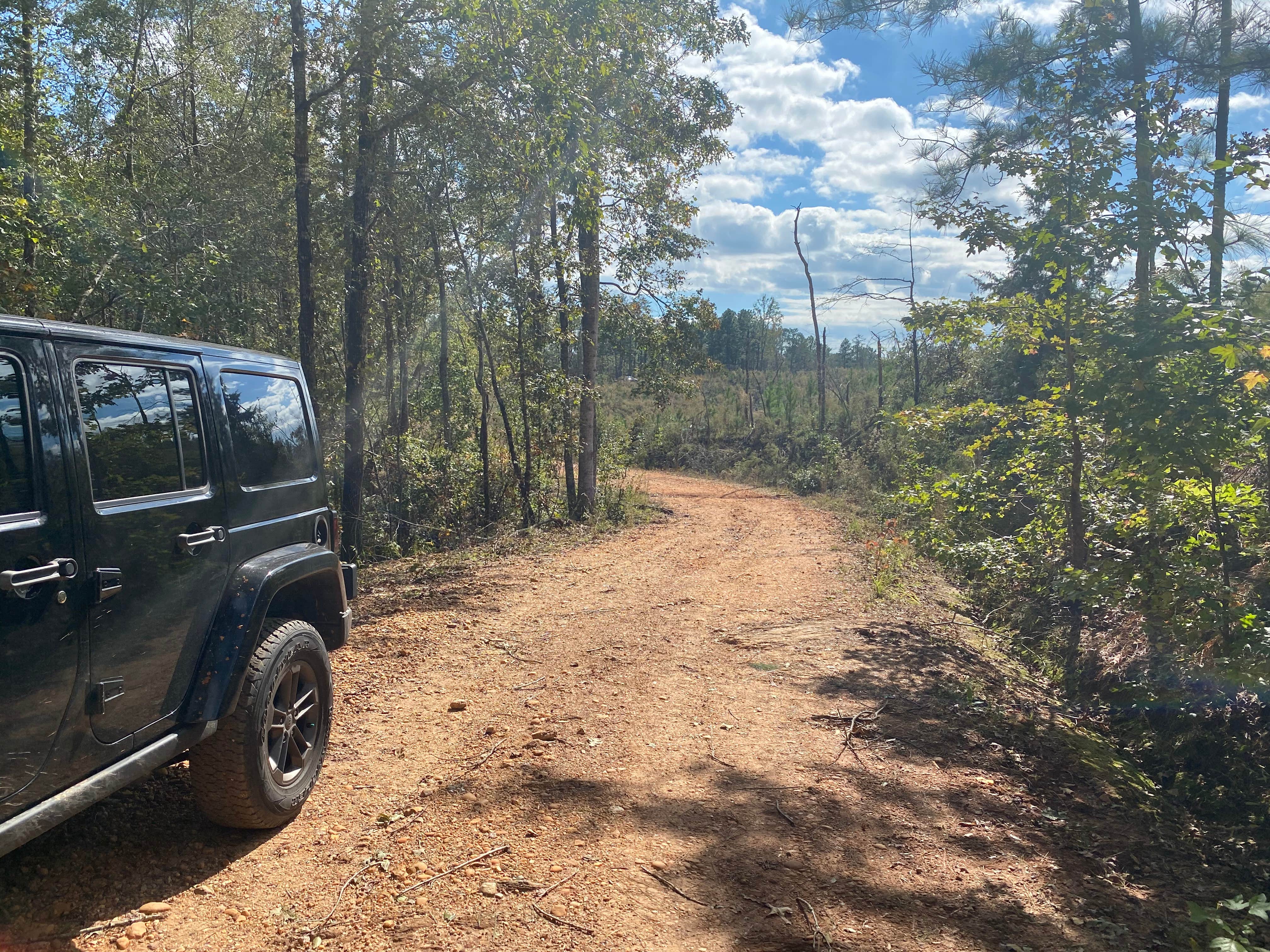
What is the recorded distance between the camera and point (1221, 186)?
5508 mm

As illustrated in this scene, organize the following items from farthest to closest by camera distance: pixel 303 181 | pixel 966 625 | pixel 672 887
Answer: pixel 303 181 < pixel 966 625 < pixel 672 887

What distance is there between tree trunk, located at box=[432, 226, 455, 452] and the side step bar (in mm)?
Result: 10764

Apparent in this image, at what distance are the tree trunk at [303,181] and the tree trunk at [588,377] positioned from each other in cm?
519

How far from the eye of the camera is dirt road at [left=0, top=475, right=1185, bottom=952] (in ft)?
9.55

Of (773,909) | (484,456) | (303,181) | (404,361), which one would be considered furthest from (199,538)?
(404,361)

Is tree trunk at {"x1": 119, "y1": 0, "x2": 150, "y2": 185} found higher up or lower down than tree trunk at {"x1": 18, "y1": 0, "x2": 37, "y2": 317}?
higher up

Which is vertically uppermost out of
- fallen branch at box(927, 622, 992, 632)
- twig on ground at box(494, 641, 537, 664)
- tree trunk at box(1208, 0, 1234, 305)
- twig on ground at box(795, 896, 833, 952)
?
tree trunk at box(1208, 0, 1234, 305)

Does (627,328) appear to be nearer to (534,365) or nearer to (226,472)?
(534,365)

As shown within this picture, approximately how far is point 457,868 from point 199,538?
5.73 ft

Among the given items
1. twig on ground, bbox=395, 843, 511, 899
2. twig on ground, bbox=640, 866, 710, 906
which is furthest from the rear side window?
twig on ground, bbox=640, 866, 710, 906

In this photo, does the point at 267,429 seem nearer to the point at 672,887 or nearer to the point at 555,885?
the point at 555,885

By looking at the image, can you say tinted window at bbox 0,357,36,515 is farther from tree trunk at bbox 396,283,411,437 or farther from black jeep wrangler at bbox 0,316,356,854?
tree trunk at bbox 396,283,411,437

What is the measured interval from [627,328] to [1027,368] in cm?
903

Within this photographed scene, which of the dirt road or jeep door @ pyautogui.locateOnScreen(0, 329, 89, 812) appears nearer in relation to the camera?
jeep door @ pyautogui.locateOnScreen(0, 329, 89, 812)
